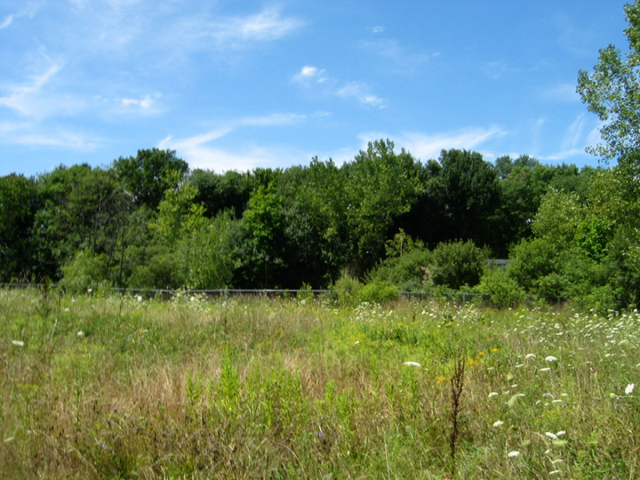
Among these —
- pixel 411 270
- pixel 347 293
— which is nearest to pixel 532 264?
pixel 411 270

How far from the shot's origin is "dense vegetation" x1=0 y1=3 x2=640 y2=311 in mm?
20609

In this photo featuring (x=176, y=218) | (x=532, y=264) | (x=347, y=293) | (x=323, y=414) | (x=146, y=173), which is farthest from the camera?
(x=146, y=173)

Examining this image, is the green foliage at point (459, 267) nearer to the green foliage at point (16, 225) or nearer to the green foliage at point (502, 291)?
the green foliage at point (502, 291)

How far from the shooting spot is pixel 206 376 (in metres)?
4.86

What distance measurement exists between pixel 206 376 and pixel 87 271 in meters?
19.2

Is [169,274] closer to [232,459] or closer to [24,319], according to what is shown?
[24,319]

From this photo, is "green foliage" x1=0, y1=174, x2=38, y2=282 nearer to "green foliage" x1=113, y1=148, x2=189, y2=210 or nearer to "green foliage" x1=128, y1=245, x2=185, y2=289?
"green foliage" x1=113, y1=148, x2=189, y2=210

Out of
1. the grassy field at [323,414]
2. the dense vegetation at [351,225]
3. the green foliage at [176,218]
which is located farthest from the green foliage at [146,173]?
the grassy field at [323,414]

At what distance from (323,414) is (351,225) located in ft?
121

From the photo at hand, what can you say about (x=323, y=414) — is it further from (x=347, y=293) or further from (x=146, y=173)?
(x=146, y=173)

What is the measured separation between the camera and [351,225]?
40.5m

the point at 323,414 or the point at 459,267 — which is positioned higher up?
the point at 459,267

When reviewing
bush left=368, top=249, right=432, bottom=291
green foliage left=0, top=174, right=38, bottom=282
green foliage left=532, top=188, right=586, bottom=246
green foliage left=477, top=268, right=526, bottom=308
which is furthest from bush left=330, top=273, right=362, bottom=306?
green foliage left=0, top=174, right=38, bottom=282

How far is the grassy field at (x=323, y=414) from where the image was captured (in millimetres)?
3158
